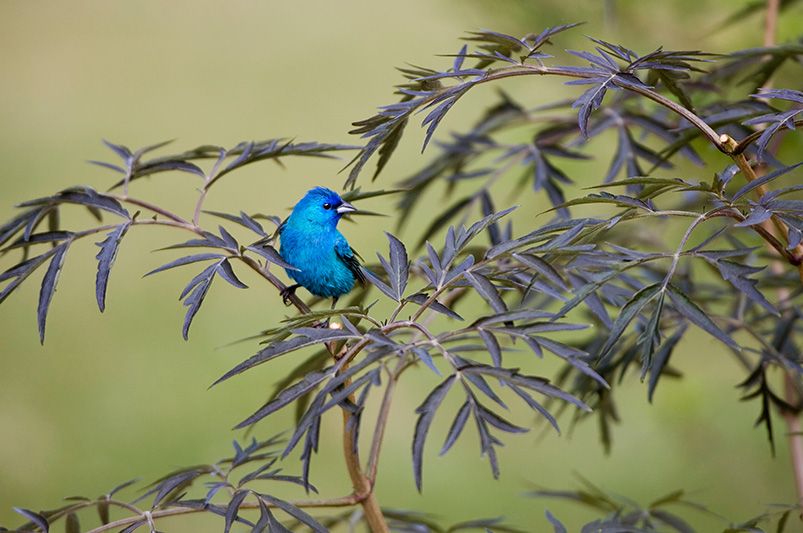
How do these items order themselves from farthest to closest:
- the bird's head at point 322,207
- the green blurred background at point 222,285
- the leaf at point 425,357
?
the green blurred background at point 222,285
the bird's head at point 322,207
the leaf at point 425,357

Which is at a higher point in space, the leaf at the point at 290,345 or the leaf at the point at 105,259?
the leaf at the point at 105,259

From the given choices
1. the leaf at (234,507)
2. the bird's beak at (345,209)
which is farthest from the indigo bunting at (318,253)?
the leaf at (234,507)

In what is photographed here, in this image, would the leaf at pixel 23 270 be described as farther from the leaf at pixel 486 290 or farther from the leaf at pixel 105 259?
the leaf at pixel 486 290

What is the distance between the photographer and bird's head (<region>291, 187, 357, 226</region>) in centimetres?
115

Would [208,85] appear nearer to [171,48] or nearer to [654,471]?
[171,48]

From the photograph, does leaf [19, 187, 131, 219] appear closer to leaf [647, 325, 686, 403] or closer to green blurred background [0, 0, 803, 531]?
leaf [647, 325, 686, 403]

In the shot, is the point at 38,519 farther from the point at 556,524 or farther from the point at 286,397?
the point at 556,524

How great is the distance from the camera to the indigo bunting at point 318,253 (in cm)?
111

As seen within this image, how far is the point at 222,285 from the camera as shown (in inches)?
137

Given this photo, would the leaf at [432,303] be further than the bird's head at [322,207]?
No

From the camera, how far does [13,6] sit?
16.0 ft

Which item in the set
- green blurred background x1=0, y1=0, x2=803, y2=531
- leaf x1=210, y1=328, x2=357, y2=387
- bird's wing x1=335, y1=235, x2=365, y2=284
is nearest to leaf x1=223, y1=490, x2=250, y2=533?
leaf x1=210, y1=328, x2=357, y2=387

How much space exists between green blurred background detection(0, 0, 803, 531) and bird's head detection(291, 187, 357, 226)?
0.65 metres

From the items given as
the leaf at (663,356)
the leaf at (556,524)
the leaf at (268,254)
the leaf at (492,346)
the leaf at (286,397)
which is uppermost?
the leaf at (268,254)
